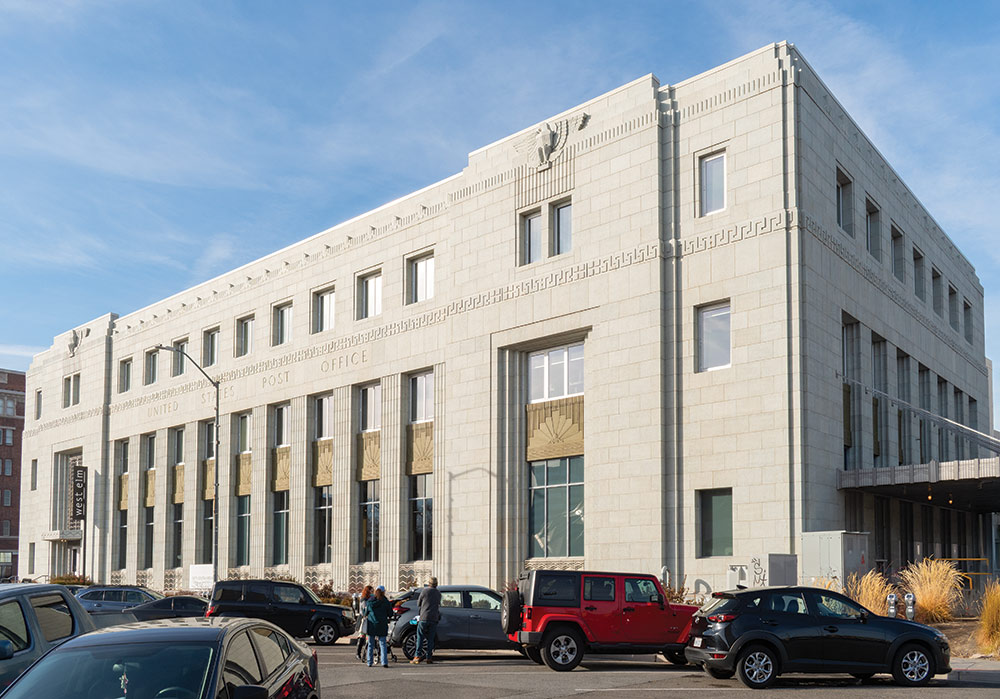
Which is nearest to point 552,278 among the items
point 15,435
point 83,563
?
point 83,563

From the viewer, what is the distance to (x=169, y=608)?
29.5m

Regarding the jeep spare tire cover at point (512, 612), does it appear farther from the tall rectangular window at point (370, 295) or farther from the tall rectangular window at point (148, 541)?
the tall rectangular window at point (148, 541)

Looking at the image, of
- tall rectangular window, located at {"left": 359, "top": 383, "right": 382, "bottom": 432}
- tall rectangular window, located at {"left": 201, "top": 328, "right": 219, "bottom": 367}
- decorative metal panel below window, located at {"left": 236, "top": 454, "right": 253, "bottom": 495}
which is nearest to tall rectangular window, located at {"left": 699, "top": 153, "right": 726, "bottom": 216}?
tall rectangular window, located at {"left": 359, "top": 383, "right": 382, "bottom": 432}

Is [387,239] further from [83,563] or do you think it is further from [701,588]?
[83,563]

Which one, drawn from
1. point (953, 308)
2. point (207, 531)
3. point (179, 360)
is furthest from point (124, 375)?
point (953, 308)

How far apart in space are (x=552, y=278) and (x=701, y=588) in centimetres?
1090

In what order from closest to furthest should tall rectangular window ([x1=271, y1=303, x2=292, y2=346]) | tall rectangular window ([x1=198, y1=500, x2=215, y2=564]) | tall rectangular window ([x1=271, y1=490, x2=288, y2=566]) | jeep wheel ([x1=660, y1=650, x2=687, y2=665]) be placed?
jeep wheel ([x1=660, y1=650, x2=687, y2=665]) < tall rectangular window ([x1=271, y1=490, x2=288, y2=566]) < tall rectangular window ([x1=271, y1=303, x2=292, y2=346]) < tall rectangular window ([x1=198, y1=500, x2=215, y2=564])

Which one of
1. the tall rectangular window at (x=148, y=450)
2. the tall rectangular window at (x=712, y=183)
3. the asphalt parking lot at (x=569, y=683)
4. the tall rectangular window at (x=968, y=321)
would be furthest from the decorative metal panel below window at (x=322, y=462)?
the tall rectangular window at (x=968, y=321)

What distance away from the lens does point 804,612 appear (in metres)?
17.8

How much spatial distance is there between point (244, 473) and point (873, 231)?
29.3 meters

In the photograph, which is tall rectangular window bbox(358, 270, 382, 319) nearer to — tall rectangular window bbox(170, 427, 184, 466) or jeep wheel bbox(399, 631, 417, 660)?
tall rectangular window bbox(170, 427, 184, 466)

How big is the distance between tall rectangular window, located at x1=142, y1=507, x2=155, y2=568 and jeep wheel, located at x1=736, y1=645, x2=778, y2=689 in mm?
44726

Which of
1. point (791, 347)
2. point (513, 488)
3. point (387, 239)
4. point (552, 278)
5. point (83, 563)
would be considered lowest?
point (83, 563)

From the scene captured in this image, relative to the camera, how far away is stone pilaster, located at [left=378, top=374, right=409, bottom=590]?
39.8m
